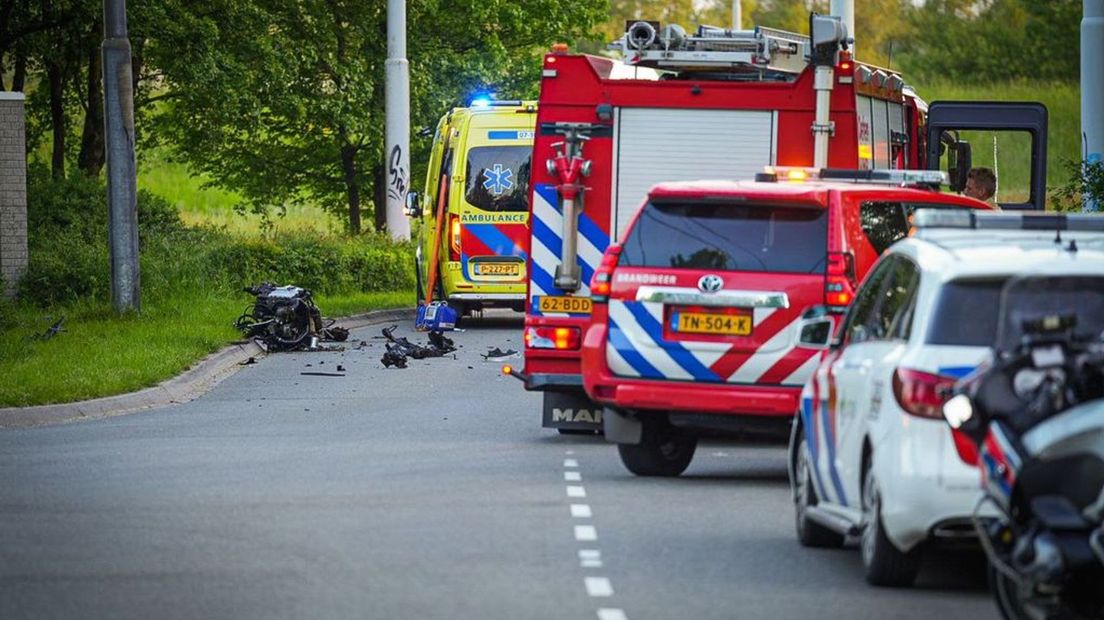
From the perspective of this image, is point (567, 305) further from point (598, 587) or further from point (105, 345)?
point (105, 345)

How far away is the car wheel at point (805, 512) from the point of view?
11914 mm

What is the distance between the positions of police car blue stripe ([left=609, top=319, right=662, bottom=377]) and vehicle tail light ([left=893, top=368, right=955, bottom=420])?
4.78 m

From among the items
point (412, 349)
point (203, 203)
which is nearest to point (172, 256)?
point (412, 349)

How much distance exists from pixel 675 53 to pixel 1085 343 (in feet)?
36.3

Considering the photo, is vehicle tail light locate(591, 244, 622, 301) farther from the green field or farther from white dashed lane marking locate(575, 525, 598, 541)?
the green field

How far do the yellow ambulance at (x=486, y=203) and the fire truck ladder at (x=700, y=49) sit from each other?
459 inches

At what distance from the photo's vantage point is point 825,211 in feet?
48.8

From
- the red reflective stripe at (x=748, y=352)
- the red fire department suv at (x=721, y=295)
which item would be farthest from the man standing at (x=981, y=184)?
the red reflective stripe at (x=748, y=352)

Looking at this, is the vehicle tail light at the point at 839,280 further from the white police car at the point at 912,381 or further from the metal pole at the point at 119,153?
the metal pole at the point at 119,153

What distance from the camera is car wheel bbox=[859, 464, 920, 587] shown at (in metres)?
10.5

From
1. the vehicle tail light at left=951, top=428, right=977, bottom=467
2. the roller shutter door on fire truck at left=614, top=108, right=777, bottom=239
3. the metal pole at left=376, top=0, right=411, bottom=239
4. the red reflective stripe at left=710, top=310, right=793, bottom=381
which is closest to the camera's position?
the vehicle tail light at left=951, top=428, right=977, bottom=467

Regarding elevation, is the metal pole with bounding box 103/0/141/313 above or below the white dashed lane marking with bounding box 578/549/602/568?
above

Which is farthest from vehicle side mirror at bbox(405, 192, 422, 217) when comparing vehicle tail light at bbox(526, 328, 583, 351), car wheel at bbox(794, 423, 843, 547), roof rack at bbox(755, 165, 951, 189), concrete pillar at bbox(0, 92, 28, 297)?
car wheel at bbox(794, 423, 843, 547)

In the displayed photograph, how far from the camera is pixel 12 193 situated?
32.7 metres
